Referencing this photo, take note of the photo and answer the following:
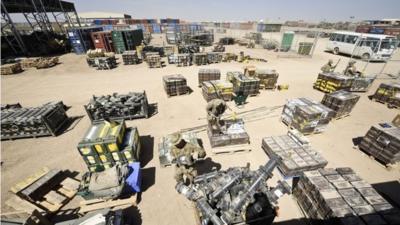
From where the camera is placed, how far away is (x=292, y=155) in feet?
24.2

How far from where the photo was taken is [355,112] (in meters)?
12.3

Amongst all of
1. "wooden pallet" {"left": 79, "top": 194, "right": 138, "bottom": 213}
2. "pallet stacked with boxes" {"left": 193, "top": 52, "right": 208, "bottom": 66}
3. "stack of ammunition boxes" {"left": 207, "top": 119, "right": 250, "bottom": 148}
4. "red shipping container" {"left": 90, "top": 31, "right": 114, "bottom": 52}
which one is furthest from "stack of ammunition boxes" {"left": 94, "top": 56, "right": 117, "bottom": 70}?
"wooden pallet" {"left": 79, "top": 194, "right": 138, "bottom": 213}

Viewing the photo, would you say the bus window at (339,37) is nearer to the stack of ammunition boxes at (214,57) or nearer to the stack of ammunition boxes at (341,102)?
the stack of ammunition boxes at (214,57)

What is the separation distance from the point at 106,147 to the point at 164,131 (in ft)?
12.7

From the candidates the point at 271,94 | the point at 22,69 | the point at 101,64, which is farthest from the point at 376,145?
the point at 22,69

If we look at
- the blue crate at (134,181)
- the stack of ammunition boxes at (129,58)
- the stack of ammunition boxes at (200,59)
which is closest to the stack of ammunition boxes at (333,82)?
the stack of ammunition boxes at (200,59)

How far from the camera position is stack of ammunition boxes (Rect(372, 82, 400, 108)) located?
1260cm

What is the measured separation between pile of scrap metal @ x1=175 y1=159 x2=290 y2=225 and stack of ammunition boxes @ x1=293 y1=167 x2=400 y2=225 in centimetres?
188

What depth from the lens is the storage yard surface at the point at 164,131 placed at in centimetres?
664

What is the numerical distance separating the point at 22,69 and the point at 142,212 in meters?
31.1

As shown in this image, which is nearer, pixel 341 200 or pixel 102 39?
pixel 341 200

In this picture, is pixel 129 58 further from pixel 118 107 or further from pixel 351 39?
pixel 351 39

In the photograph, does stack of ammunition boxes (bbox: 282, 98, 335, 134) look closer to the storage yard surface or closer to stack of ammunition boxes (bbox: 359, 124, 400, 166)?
the storage yard surface

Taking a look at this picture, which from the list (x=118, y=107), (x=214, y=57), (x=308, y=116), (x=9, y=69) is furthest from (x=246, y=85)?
(x=9, y=69)
